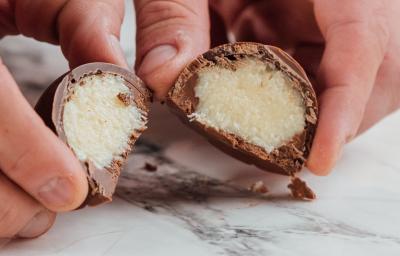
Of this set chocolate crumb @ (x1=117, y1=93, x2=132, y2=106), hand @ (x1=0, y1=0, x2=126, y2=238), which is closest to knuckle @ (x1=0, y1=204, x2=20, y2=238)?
hand @ (x1=0, y1=0, x2=126, y2=238)

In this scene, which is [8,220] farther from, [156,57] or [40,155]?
[156,57]

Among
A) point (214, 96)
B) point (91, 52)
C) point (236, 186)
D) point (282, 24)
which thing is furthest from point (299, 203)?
point (282, 24)

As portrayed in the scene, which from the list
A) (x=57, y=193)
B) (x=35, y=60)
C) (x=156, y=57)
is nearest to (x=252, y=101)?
(x=156, y=57)

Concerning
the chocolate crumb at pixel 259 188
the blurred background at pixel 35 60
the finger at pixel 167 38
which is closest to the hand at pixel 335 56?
the finger at pixel 167 38

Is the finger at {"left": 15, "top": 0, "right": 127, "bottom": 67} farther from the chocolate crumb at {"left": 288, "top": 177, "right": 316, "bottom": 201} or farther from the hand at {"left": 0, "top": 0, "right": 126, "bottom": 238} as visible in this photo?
the chocolate crumb at {"left": 288, "top": 177, "right": 316, "bottom": 201}

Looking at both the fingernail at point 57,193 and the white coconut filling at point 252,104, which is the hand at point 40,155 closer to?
the fingernail at point 57,193

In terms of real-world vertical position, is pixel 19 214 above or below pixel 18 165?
below

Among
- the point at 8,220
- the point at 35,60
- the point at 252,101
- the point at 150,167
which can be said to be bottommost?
the point at 35,60
